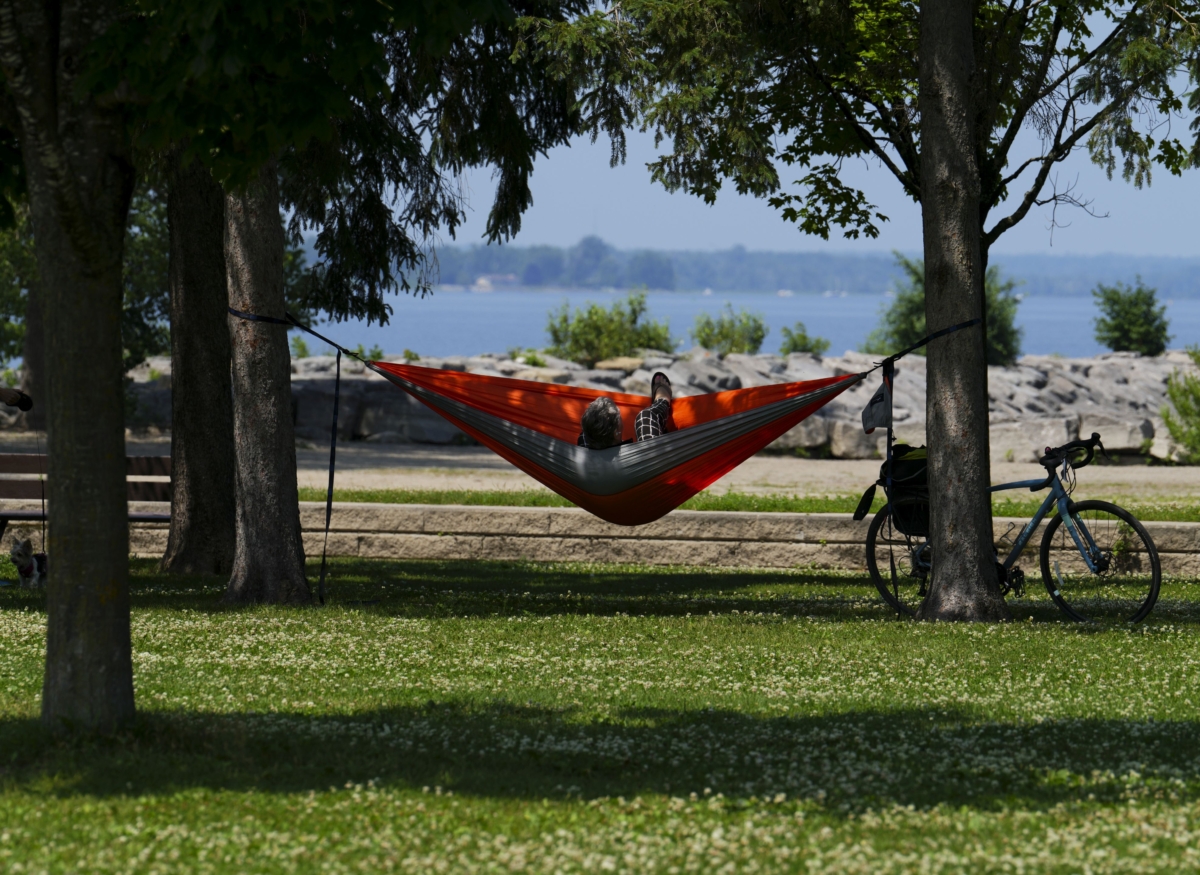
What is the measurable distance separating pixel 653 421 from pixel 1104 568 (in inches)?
102

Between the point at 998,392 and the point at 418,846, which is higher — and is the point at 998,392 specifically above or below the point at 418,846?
above

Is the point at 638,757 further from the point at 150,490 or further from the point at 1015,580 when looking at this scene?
the point at 150,490

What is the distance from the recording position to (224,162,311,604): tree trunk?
25.5 ft

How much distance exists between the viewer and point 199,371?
9.20 meters

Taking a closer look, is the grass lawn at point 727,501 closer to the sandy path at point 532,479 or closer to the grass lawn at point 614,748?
the sandy path at point 532,479

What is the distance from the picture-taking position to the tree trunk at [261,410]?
7.77 metres

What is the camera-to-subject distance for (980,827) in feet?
12.1

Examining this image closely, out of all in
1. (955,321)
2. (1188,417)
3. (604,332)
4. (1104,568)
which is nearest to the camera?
(955,321)

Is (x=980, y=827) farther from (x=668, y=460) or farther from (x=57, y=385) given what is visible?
(x=668, y=460)

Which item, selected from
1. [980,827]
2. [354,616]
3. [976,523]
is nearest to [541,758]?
[980,827]

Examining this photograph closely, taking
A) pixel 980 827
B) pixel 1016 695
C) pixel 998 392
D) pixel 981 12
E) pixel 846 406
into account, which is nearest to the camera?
pixel 980 827

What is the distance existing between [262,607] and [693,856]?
473 centimetres

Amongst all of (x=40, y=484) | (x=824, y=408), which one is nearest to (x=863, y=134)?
(x=40, y=484)

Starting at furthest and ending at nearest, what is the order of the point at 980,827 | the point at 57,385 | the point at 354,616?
the point at 354,616, the point at 57,385, the point at 980,827
